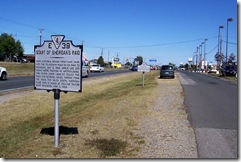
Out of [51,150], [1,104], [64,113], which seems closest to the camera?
[51,150]

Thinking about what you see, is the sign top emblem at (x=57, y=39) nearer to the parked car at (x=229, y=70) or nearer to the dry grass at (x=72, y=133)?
the dry grass at (x=72, y=133)

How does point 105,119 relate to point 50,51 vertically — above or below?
below

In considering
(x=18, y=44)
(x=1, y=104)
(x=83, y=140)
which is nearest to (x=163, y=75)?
(x=1, y=104)

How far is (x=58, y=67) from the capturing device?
6.86 metres

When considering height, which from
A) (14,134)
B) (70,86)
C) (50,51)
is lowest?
(14,134)

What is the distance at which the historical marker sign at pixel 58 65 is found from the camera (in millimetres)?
6719

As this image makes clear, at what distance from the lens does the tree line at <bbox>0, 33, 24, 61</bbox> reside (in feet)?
366

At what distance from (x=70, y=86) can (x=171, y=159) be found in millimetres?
2398

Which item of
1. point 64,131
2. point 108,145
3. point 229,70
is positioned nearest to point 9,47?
point 229,70

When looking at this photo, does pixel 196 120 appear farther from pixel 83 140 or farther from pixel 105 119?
pixel 83 140

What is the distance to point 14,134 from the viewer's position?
8695 mm

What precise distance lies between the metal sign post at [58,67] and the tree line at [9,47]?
109891mm

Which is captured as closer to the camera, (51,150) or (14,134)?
(51,150)

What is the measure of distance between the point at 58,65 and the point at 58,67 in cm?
4
